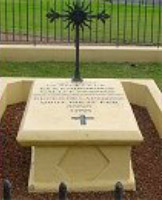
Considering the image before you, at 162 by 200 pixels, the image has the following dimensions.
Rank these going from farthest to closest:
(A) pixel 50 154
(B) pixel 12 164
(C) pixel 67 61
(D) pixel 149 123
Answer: (C) pixel 67 61
(D) pixel 149 123
(B) pixel 12 164
(A) pixel 50 154

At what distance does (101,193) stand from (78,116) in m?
→ 0.66

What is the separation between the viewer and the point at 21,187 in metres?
5.54

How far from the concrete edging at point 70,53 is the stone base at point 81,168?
502 centimetres

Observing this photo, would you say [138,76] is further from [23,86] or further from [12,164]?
[12,164]

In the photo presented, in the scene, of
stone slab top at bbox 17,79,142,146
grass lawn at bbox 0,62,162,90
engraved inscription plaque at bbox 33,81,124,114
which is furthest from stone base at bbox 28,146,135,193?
grass lawn at bbox 0,62,162,90

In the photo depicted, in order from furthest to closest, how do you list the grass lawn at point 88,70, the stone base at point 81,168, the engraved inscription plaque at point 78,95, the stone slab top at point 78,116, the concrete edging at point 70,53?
the concrete edging at point 70,53 < the grass lawn at point 88,70 < the engraved inscription plaque at point 78,95 < the stone base at point 81,168 < the stone slab top at point 78,116

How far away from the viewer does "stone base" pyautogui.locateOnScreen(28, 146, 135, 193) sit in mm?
5457

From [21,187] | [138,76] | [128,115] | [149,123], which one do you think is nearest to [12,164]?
[21,187]

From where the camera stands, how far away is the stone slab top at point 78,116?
5.35 m

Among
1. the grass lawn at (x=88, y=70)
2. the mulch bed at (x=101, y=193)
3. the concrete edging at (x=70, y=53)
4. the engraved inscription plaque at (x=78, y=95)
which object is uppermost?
the engraved inscription plaque at (x=78, y=95)

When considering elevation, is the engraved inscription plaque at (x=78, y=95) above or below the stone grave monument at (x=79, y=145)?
above

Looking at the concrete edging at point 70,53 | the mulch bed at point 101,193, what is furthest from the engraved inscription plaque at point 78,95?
the concrete edging at point 70,53

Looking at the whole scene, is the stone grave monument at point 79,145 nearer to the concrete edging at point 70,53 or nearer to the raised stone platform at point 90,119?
the raised stone platform at point 90,119

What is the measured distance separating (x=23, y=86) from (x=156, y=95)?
159 centimetres
